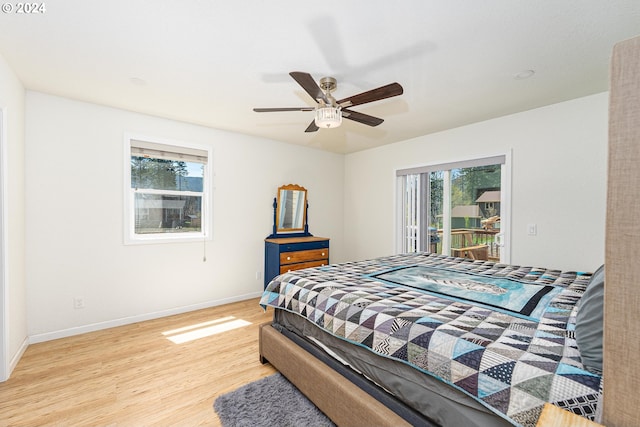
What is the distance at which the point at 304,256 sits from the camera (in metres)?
4.39

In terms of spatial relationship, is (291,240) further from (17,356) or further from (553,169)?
(553,169)

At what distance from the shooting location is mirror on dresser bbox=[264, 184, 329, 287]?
4211mm

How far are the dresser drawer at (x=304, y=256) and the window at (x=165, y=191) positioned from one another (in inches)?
44.1

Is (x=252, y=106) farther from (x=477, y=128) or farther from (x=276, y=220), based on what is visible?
(x=477, y=128)

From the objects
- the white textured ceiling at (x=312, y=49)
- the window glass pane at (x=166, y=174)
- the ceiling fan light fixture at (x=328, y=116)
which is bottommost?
the window glass pane at (x=166, y=174)

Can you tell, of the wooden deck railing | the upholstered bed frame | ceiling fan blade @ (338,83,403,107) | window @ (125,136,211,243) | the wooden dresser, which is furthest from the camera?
the wooden dresser

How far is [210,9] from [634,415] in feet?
7.51

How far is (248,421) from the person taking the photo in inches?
70.5

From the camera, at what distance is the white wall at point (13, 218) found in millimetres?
2232

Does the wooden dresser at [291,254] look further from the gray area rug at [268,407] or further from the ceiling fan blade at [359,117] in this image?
the ceiling fan blade at [359,117]

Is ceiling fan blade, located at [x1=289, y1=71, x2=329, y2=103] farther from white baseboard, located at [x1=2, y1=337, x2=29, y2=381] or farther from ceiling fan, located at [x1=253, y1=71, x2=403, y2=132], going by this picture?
white baseboard, located at [x1=2, y1=337, x2=29, y2=381]

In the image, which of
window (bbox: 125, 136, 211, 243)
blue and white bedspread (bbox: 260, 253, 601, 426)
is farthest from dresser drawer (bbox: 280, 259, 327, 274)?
blue and white bedspread (bbox: 260, 253, 601, 426)

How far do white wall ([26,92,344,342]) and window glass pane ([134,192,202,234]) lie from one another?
22 centimetres

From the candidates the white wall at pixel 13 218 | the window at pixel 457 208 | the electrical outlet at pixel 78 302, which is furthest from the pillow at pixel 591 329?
the electrical outlet at pixel 78 302
